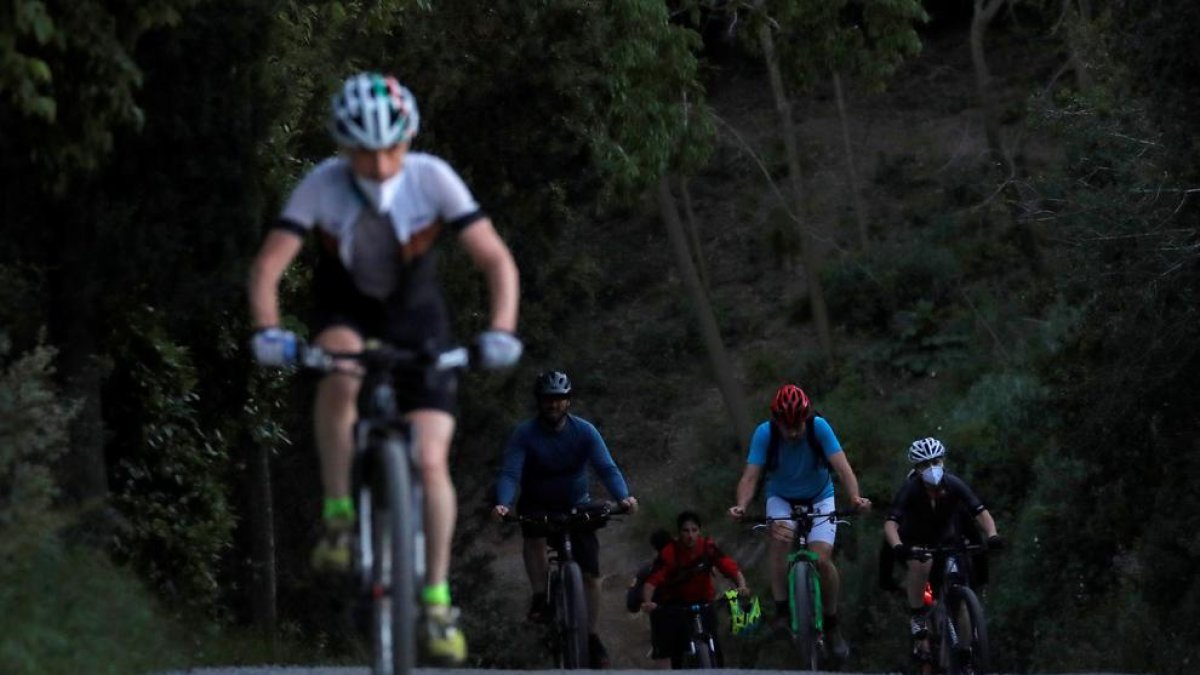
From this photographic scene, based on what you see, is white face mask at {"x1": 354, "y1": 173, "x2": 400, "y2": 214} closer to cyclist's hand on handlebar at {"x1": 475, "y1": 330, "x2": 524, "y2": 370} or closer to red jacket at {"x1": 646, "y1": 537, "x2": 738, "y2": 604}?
cyclist's hand on handlebar at {"x1": 475, "y1": 330, "x2": 524, "y2": 370}

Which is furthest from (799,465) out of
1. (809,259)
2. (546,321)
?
(809,259)

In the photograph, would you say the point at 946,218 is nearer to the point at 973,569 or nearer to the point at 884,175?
the point at 884,175

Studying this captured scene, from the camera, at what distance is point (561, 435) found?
14.9 m

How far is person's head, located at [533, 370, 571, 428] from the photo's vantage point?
14.8 m

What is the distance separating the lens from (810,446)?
15.5 metres

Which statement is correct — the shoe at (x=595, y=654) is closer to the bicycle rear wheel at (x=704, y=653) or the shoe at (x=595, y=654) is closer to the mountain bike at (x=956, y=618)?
the bicycle rear wheel at (x=704, y=653)

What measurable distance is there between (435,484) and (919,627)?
848 centimetres

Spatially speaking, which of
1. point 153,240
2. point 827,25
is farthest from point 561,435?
point 827,25

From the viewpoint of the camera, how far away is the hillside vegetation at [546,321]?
46.4 feet

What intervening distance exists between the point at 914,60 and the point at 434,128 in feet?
103

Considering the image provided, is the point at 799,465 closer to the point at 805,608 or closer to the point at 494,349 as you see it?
the point at 805,608

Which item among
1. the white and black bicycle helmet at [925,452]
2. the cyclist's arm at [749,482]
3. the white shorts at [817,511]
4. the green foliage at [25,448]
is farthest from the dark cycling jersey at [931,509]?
the green foliage at [25,448]

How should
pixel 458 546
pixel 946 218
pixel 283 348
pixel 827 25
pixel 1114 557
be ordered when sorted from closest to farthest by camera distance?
1. pixel 283 348
2. pixel 827 25
3. pixel 1114 557
4. pixel 458 546
5. pixel 946 218

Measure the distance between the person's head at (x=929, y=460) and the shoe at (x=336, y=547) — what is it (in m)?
8.12
